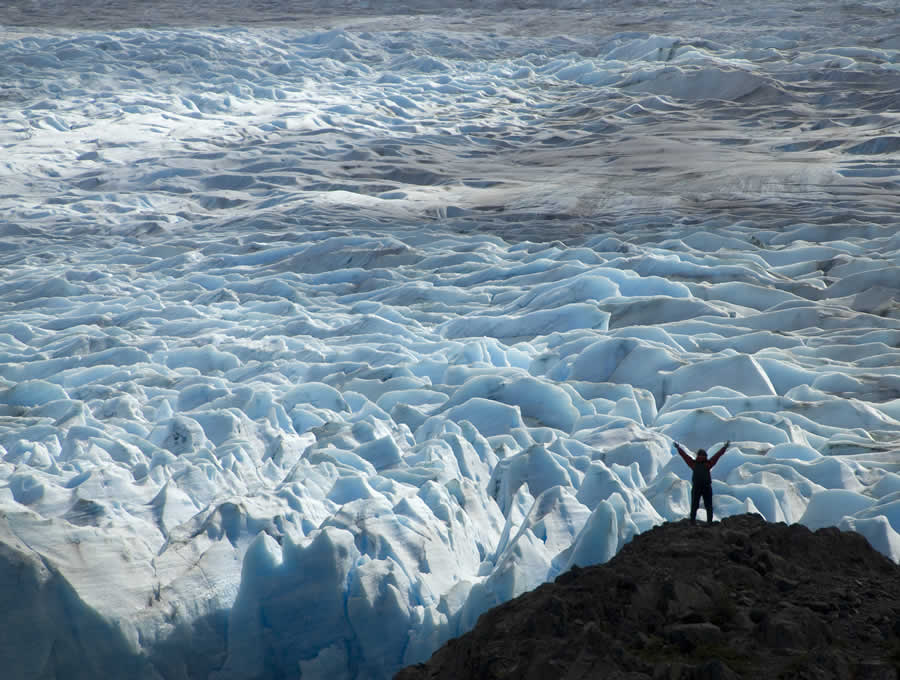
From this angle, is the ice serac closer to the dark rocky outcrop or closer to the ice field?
the ice field

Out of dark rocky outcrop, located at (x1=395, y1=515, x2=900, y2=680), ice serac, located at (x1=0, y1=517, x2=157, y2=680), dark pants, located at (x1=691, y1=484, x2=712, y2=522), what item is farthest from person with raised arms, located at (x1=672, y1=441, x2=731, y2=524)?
ice serac, located at (x1=0, y1=517, x2=157, y2=680)

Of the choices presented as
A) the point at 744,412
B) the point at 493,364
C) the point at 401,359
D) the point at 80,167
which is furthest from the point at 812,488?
the point at 80,167

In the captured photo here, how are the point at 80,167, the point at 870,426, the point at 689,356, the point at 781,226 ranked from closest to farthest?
the point at 870,426 → the point at 689,356 → the point at 781,226 → the point at 80,167

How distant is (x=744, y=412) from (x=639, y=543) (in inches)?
98.0

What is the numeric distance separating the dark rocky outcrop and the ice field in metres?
0.75

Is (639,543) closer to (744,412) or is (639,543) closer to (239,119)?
(744,412)

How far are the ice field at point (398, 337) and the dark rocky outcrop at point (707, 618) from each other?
75cm

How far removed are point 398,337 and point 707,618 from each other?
15.3 ft

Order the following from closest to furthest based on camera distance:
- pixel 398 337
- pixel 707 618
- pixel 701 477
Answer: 1. pixel 707 618
2. pixel 701 477
3. pixel 398 337

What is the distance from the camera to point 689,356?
647cm

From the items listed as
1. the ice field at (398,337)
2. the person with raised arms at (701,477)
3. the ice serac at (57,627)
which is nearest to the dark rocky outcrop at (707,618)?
the person with raised arms at (701,477)

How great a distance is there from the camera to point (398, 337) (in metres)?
7.27

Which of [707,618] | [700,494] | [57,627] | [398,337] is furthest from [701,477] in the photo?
[398,337]

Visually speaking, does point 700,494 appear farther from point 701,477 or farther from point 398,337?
point 398,337
